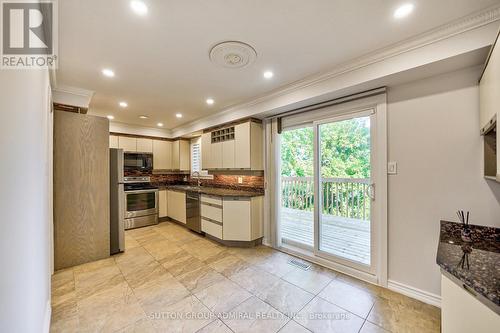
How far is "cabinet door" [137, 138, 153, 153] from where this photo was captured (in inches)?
193

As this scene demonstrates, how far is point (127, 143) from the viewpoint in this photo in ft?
15.4

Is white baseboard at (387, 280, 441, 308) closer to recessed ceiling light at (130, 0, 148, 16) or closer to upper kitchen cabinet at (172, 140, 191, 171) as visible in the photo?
recessed ceiling light at (130, 0, 148, 16)

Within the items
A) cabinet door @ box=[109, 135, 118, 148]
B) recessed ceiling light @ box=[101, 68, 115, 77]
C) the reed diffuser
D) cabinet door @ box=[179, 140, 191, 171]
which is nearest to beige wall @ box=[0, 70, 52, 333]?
recessed ceiling light @ box=[101, 68, 115, 77]

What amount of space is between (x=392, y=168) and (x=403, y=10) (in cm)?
145

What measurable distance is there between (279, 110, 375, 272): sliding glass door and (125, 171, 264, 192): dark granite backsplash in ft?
2.79

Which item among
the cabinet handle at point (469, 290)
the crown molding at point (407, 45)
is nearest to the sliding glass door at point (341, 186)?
the crown molding at point (407, 45)

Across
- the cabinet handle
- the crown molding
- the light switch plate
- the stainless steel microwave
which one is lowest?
the cabinet handle

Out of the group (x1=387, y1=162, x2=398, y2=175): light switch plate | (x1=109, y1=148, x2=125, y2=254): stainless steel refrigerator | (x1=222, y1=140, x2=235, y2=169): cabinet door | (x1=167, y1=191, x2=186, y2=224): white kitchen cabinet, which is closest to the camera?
(x1=387, y1=162, x2=398, y2=175): light switch plate

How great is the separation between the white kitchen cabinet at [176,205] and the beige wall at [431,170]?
3.79 m

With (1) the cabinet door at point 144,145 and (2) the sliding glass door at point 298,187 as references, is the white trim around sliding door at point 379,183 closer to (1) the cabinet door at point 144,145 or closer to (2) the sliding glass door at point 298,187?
(2) the sliding glass door at point 298,187

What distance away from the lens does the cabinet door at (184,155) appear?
5293mm

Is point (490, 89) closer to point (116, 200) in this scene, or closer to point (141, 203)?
point (116, 200)

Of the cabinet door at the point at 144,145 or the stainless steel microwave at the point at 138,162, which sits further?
the cabinet door at the point at 144,145

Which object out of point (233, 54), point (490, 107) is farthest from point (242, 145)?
point (490, 107)
